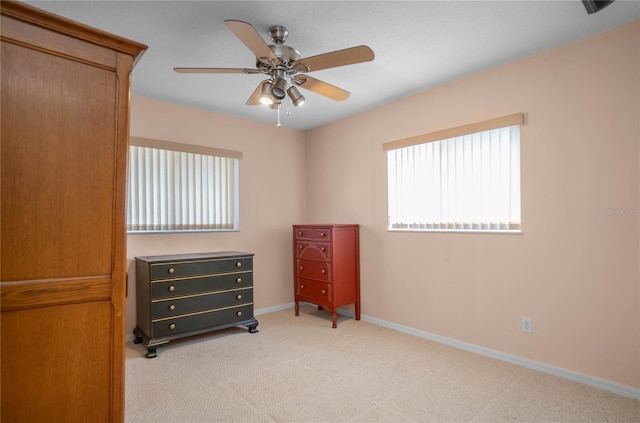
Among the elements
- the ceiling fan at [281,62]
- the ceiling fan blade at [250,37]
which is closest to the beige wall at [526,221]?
the ceiling fan at [281,62]

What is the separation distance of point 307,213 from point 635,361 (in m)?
3.51

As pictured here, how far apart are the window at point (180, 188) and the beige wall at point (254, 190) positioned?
0.10 meters

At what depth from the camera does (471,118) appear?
2.91m

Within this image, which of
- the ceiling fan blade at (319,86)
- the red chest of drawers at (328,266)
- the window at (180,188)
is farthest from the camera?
the red chest of drawers at (328,266)

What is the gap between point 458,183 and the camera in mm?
3061

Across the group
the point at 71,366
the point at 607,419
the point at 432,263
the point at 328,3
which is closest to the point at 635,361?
the point at 607,419

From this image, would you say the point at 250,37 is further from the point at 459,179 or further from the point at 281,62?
the point at 459,179

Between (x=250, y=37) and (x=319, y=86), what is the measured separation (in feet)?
2.36

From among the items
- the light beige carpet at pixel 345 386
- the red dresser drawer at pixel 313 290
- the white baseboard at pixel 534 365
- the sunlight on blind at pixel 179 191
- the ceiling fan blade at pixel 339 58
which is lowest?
the light beige carpet at pixel 345 386

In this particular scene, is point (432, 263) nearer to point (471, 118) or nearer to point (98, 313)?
point (471, 118)

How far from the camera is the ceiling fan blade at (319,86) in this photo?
2.28 meters

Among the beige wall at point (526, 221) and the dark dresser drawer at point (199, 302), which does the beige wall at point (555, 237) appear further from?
the dark dresser drawer at point (199, 302)

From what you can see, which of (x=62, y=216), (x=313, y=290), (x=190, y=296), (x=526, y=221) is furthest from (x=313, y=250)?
(x=62, y=216)

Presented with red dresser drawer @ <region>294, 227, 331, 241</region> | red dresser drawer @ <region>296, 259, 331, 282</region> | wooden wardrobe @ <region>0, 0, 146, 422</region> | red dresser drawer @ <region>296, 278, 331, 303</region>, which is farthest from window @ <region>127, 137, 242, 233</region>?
wooden wardrobe @ <region>0, 0, 146, 422</region>
